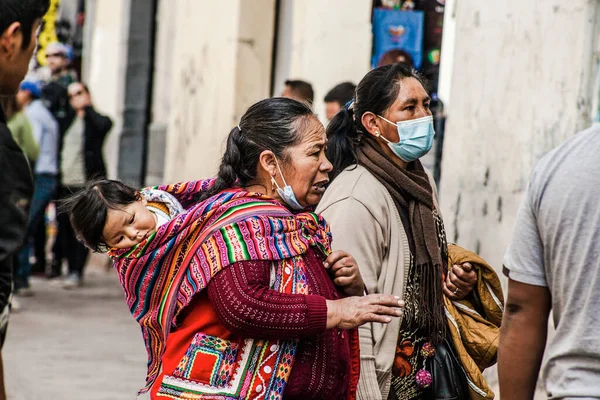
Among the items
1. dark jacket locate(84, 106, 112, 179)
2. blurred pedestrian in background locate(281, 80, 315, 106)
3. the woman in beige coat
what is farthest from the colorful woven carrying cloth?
dark jacket locate(84, 106, 112, 179)

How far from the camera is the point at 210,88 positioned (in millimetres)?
10242

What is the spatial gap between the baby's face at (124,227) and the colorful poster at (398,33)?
4519 millimetres

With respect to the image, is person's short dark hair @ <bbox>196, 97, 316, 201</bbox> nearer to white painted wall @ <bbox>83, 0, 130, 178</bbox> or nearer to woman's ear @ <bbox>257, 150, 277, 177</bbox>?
woman's ear @ <bbox>257, 150, 277, 177</bbox>

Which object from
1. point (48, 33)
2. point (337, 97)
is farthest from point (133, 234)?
point (48, 33)

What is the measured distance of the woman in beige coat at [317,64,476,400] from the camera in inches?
144

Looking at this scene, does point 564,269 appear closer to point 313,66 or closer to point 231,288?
point 231,288

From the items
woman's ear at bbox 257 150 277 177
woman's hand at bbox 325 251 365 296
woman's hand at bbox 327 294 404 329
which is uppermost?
woman's ear at bbox 257 150 277 177

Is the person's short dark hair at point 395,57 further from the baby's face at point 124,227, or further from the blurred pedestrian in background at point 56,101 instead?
the blurred pedestrian in background at point 56,101

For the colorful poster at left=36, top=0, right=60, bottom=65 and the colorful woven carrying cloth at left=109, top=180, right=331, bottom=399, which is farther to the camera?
the colorful poster at left=36, top=0, right=60, bottom=65

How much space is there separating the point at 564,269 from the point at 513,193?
3405mm

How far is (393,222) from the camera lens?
3.79m

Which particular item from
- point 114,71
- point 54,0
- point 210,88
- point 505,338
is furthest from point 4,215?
point 54,0

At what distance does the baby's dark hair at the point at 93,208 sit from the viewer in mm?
3439

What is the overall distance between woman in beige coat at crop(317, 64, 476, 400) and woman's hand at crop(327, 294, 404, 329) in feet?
1.52
